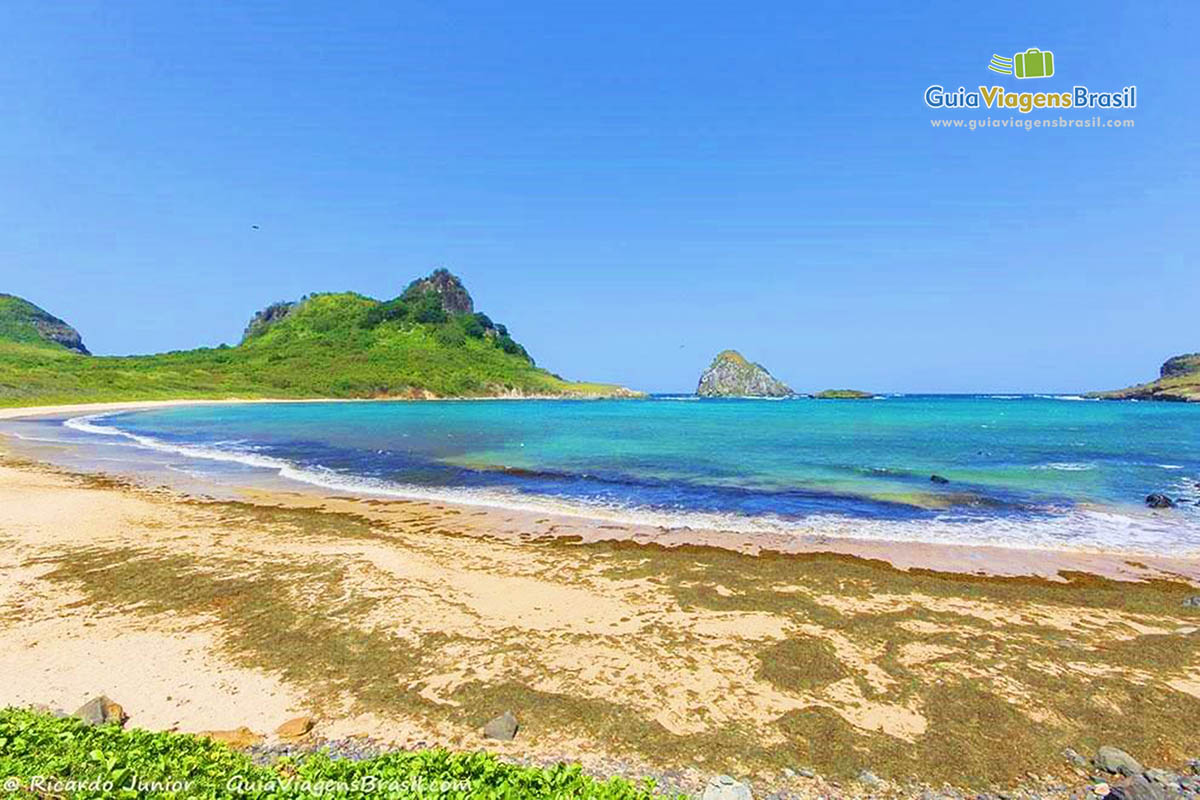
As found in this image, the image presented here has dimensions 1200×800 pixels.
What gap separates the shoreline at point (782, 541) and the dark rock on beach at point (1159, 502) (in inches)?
289

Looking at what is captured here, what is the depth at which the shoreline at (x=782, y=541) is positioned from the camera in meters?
12.9

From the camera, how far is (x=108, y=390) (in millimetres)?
96125

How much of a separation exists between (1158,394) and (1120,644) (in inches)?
7723

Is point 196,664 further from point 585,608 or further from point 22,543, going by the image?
point 22,543

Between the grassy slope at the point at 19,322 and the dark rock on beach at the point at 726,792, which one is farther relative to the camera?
the grassy slope at the point at 19,322

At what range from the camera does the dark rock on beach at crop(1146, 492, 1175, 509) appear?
19.5 m

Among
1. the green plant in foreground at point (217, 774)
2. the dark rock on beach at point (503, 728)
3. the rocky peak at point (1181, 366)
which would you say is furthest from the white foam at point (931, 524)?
the rocky peak at point (1181, 366)

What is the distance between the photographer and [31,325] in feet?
587

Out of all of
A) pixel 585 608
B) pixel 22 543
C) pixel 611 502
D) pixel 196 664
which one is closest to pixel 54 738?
pixel 196 664

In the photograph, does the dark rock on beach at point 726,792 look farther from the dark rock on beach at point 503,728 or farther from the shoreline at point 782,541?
the shoreline at point 782,541

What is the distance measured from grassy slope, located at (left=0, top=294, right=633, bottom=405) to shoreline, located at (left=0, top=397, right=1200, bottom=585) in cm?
9322

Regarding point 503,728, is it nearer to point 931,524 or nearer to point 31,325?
point 931,524

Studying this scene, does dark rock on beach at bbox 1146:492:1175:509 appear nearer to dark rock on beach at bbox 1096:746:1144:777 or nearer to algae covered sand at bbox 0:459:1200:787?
algae covered sand at bbox 0:459:1200:787

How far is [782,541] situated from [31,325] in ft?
858
